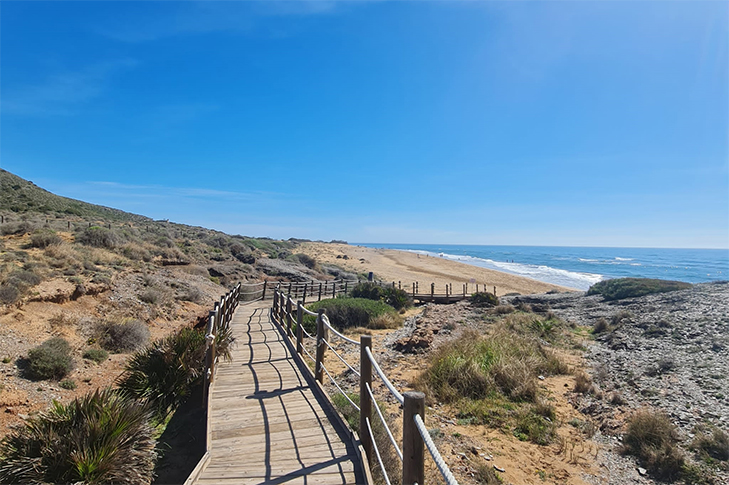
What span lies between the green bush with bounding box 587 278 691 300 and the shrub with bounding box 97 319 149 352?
24.7 meters

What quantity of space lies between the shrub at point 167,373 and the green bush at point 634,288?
23.8m

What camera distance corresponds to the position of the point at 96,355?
31.7ft

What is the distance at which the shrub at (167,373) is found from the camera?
22.3 feet

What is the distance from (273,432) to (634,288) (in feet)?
83.6

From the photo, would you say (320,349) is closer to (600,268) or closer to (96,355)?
(96,355)

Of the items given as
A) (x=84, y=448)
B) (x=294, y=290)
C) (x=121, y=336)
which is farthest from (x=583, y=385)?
(x=294, y=290)

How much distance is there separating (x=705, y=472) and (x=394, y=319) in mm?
12534

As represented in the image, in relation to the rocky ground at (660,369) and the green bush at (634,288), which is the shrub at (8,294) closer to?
the rocky ground at (660,369)

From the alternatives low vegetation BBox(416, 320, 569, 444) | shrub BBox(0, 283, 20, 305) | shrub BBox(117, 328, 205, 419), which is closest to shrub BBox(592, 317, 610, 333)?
low vegetation BBox(416, 320, 569, 444)

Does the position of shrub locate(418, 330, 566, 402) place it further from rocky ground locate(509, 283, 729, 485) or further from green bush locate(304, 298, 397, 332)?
green bush locate(304, 298, 397, 332)

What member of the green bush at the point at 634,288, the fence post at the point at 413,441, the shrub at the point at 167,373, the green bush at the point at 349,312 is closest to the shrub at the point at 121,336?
the shrub at the point at 167,373

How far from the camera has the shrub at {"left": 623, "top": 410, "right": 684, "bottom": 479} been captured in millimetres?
5340

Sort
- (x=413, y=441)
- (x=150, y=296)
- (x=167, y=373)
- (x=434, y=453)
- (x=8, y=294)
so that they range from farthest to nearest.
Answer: (x=150, y=296)
(x=8, y=294)
(x=167, y=373)
(x=413, y=441)
(x=434, y=453)

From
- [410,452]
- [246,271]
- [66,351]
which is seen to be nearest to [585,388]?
[410,452]
